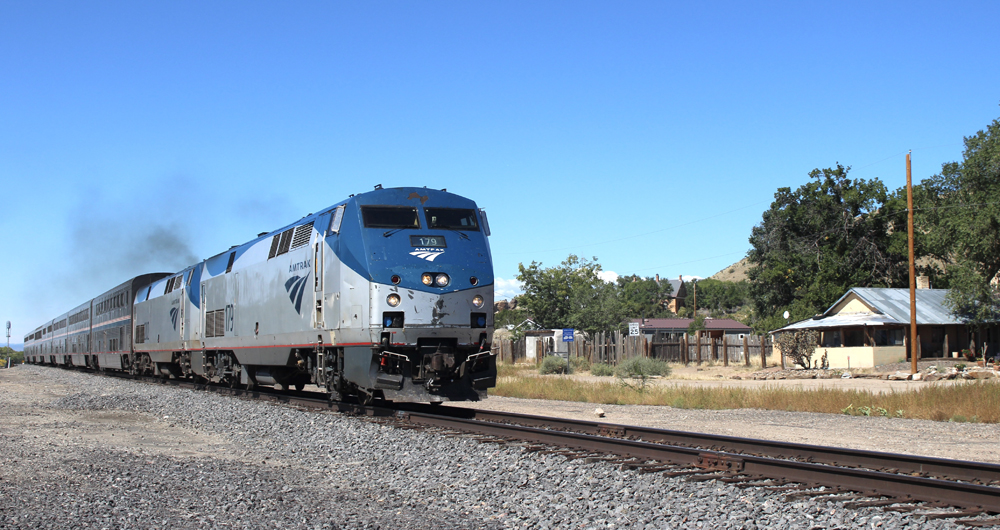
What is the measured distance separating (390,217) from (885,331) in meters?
35.8

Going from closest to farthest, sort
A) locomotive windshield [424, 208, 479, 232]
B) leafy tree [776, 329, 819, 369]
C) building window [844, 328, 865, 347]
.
A: 1. locomotive windshield [424, 208, 479, 232]
2. leafy tree [776, 329, 819, 369]
3. building window [844, 328, 865, 347]

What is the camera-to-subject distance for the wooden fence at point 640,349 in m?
43.3

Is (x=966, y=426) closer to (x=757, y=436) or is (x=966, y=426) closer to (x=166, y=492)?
(x=757, y=436)

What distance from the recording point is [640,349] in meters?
43.9

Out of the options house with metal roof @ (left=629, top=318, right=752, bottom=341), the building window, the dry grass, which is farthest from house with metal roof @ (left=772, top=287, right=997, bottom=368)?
house with metal roof @ (left=629, top=318, right=752, bottom=341)

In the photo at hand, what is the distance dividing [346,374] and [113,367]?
26.5m

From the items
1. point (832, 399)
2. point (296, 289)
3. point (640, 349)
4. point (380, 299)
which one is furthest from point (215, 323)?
point (640, 349)

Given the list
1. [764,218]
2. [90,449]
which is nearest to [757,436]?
[90,449]

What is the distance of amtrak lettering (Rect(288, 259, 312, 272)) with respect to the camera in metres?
15.7

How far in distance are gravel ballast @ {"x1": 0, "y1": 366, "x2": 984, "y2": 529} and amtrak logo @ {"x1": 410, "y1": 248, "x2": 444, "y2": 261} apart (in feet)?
9.77

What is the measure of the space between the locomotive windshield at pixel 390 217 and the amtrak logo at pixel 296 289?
245 centimetres

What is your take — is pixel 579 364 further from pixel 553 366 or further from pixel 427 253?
pixel 427 253

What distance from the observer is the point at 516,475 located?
27.5ft

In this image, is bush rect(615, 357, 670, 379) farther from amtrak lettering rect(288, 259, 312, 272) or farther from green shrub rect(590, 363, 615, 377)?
amtrak lettering rect(288, 259, 312, 272)
